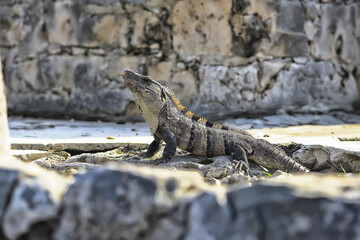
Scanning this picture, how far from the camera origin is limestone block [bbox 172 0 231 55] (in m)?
8.16

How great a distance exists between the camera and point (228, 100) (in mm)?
8125

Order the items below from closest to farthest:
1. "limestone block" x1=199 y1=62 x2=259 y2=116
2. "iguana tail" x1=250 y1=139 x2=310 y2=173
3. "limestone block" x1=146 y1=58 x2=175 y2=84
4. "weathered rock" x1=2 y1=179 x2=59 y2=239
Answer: "weathered rock" x1=2 y1=179 x2=59 y2=239
"iguana tail" x1=250 y1=139 x2=310 y2=173
"limestone block" x1=199 y1=62 x2=259 y2=116
"limestone block" x1=146 y1=58 x2=175 y2=84

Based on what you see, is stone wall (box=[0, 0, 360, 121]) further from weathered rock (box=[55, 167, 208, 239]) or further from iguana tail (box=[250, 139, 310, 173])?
weathered rock (box=[55, 167, 208, 239])

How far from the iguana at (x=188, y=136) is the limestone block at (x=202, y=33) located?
10.8ft

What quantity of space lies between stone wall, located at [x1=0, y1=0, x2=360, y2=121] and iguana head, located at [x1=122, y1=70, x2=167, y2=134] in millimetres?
3204

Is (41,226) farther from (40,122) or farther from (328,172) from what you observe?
(40,122)

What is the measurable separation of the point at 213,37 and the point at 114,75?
1957 millimetres

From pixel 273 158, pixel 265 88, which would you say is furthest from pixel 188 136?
pixel 265 88

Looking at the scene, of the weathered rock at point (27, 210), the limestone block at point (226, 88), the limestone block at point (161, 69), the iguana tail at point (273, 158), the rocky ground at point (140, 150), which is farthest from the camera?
the limestone block at point (161, 69)

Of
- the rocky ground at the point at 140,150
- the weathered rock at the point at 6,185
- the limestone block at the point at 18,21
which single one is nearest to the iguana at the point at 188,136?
the rocky ground at the point at 140,150

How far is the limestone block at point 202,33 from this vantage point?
26.8ft

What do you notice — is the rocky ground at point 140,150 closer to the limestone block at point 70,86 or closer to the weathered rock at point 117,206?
the limestone block at point 70,86

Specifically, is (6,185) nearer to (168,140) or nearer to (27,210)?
(27,210)

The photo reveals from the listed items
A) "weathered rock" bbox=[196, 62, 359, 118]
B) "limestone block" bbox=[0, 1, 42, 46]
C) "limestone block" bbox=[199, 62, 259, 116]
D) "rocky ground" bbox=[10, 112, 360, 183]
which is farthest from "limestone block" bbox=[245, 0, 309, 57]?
"limestone block" bbox=[0, 1, 42, 46]
